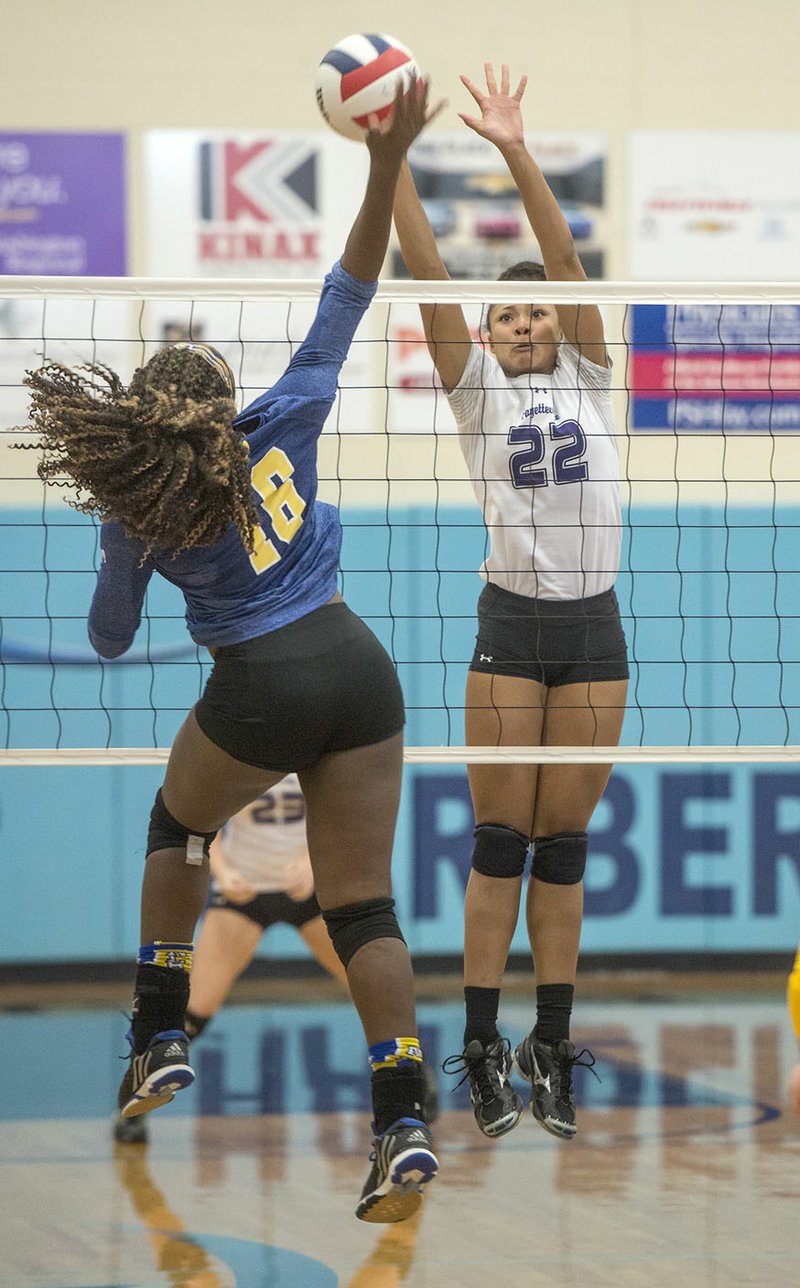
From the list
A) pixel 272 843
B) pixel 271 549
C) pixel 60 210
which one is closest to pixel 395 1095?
pixel 271 549

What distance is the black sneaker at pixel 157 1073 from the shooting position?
355 centimetres

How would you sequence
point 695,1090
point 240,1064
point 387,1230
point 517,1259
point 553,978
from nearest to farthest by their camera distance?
point 553,978, point 517,1259, point 387,1230, point 695,1090, point 240,1064

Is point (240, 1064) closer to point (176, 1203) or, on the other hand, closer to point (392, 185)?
point (176, 1203)

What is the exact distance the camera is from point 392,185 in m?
3.27

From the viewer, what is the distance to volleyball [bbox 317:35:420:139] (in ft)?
12.6

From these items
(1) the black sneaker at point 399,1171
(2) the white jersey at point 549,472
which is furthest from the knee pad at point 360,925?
(2) the white jersey at point 549,472

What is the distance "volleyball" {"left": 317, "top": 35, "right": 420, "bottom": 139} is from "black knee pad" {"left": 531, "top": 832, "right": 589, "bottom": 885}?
1.80m

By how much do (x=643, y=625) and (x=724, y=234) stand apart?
217 centimetres

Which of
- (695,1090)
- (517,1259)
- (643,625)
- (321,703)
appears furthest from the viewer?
(643,625)

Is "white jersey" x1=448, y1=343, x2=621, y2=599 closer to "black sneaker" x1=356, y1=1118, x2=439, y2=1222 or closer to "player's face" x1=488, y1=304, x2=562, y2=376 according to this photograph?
"player's face" x1=488, y1=304, x2=562, y2=376

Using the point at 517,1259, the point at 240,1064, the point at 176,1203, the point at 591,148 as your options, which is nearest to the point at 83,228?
the point at 591,148

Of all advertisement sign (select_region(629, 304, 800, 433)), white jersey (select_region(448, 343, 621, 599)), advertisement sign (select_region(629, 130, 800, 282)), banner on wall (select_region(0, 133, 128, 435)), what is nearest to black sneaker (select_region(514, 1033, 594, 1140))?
white jersey (select_region(448, 343, 621, 599))

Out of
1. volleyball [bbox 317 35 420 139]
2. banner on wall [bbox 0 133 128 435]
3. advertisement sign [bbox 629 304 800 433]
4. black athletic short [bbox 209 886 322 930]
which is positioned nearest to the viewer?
volleyball [bbox 317 35 420 139]

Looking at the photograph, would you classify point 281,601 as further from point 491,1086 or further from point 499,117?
point 499,117
